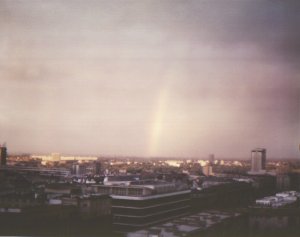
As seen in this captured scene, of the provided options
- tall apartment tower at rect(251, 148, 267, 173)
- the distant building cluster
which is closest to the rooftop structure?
the distant building cluster

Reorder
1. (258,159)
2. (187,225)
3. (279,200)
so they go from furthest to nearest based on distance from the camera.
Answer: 1. (279,200)
2. (258,159)
3. (187,225)

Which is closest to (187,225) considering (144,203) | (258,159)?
(144,203)

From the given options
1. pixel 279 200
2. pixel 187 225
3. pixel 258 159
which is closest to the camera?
pixel 187 225

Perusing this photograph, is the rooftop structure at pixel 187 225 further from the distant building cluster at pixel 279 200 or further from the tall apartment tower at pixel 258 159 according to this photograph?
the tall apartment tower at pixel 258 159

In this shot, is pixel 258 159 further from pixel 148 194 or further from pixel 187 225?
pixel 148 194

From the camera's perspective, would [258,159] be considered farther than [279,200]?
No

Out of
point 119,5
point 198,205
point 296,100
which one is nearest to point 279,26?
point 296,100

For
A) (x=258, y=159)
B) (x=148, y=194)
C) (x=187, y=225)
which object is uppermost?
(x=258, y=159)

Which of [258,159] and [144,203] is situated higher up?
[258,159]

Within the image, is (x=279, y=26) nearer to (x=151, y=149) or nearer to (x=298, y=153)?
(x=298, y=153)

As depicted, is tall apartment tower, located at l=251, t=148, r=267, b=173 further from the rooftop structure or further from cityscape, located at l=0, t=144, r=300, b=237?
the rooftop structure
